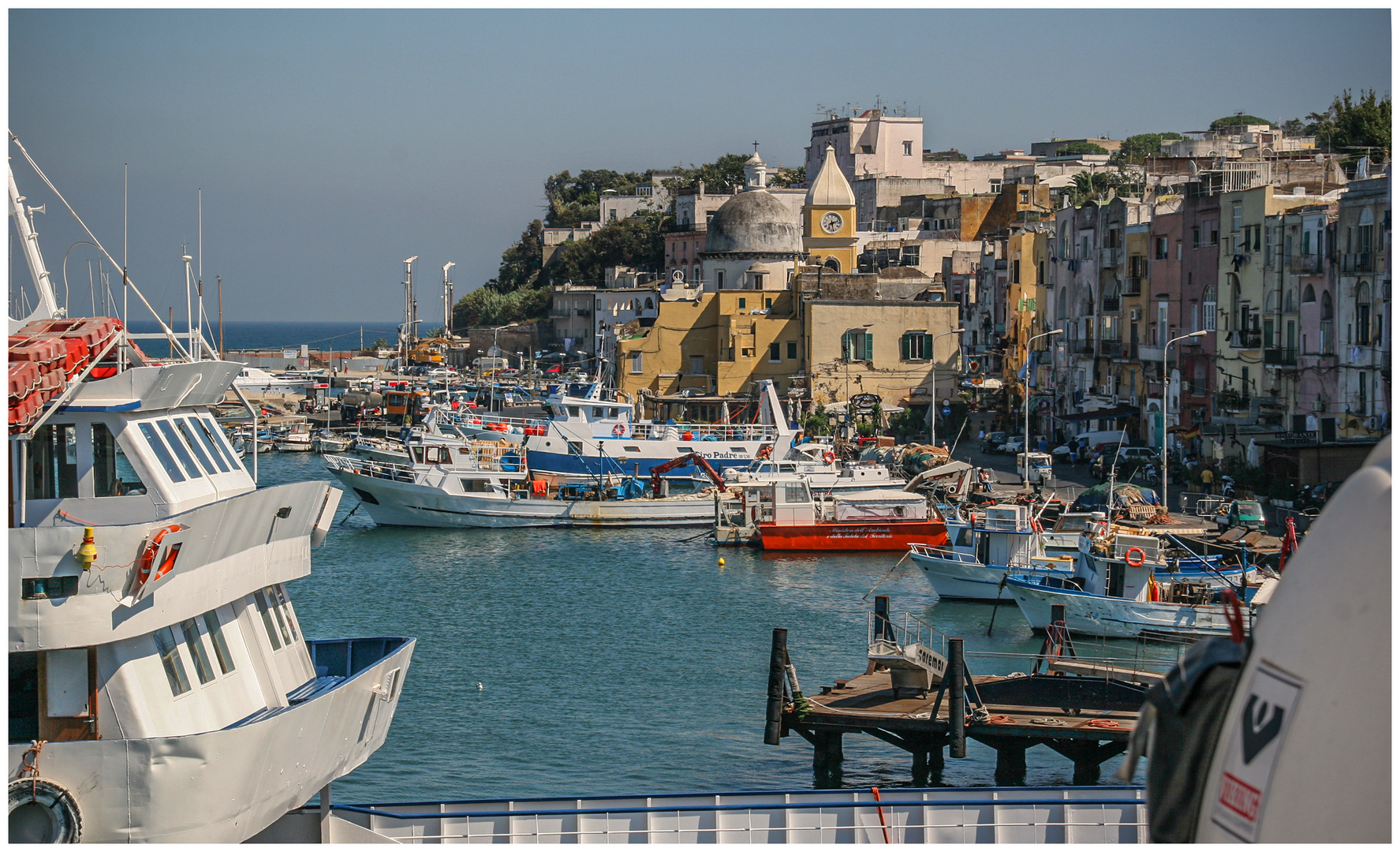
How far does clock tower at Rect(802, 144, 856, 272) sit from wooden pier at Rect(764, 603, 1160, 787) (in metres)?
61.6

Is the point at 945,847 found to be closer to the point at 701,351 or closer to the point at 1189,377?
the point at 1189,377

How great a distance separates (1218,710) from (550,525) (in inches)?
1717

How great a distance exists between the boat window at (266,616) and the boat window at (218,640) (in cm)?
78

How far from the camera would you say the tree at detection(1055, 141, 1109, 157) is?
120 meters

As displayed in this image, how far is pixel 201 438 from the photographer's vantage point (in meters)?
11.8

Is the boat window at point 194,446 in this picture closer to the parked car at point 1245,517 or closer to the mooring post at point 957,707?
the mooring post at point 957,707

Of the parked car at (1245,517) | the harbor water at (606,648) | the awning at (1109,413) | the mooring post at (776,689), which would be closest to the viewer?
the mooring post at (776,689)

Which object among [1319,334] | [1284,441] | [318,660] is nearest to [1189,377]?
[1319,334]

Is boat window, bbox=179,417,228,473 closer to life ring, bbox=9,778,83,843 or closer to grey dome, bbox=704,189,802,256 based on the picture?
life ring, bbox=9,778,83,843

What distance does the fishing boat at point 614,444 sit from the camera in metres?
55.1

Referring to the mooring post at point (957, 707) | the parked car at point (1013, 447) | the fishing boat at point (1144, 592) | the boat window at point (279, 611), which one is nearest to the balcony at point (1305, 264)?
the parked car at point (1013, 447)

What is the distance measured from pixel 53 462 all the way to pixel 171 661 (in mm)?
1608

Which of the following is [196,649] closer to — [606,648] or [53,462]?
[53,462]

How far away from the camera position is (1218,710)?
18.1ft
